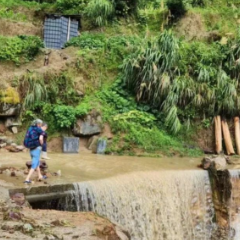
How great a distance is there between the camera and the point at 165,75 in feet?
38.9

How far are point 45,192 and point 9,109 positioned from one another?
5.38 meters

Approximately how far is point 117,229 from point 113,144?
604cm

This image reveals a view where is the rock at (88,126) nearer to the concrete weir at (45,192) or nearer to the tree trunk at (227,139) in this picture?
the tree trunk at (227,139)

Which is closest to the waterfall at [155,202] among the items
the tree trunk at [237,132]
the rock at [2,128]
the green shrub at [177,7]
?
the tree trunk at [237,132]

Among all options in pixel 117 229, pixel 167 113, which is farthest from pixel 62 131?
pixel 117 229

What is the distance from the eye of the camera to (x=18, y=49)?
13.4m

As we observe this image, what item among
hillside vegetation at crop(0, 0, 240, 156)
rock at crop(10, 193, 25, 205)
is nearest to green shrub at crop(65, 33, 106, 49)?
hillside vegetation at crop(0, 0, 240, 156)

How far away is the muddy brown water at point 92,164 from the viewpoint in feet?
23.7

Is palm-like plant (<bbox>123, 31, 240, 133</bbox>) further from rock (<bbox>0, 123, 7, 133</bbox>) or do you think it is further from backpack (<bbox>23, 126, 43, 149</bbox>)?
backpack (<bbox>23, 126, 43, 149</bbox>)

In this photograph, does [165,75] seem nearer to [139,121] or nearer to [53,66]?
[139,121]

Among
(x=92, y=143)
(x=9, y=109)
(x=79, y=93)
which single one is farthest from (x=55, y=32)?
(x=92, y=143)

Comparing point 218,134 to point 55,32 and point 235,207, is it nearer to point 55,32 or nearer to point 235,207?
point 235,207

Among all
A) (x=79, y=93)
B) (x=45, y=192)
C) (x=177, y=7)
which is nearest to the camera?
(x=45, y=192)

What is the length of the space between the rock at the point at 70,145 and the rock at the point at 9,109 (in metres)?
1.79
